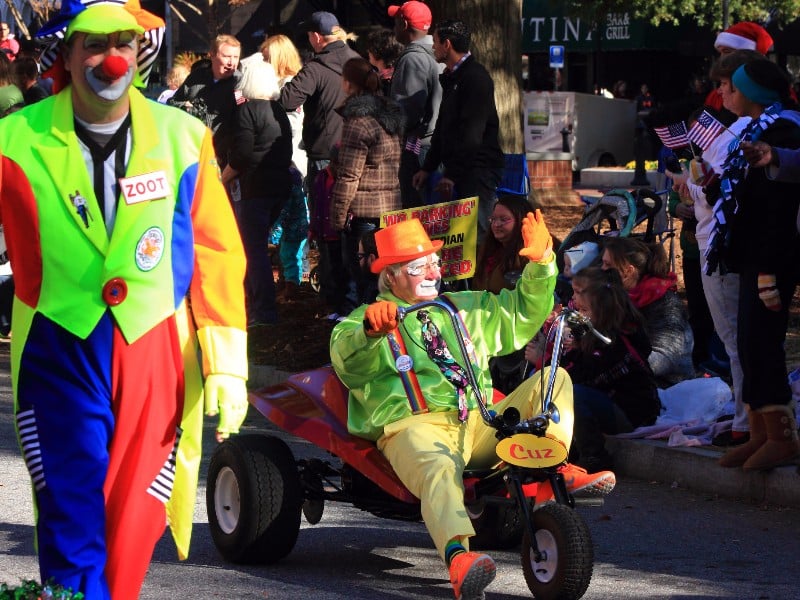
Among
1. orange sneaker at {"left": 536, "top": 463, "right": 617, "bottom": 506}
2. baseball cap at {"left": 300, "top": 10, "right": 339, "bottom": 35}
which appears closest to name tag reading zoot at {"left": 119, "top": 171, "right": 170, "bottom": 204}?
orange sneaker at {"left": 536, "top": 463, "right": 617, "bottom": 506}

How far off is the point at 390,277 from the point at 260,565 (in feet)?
4.10

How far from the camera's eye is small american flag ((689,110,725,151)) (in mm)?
7562

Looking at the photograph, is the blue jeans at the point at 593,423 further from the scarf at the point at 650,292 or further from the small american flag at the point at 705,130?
the small american flag at the point at 705,130

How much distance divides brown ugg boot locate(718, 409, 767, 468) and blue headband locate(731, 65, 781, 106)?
143cm

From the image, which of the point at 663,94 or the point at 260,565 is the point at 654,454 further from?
the point at 663,94

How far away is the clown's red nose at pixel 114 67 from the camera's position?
4.20 m

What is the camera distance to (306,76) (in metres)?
11.8

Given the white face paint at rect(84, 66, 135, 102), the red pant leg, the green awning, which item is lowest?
the red pant leg

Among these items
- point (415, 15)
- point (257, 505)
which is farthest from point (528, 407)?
point (415, 15)

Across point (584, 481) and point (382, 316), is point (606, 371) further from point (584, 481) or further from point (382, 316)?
point (382, 316)

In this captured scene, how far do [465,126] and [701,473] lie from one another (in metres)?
3.33

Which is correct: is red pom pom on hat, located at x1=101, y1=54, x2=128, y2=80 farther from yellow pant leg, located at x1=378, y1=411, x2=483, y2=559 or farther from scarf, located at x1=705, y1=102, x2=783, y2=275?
scarf, located at x1=705, y1=102, x2=783, y2=275

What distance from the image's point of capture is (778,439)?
725cm

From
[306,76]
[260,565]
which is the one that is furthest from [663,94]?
[260,565]
